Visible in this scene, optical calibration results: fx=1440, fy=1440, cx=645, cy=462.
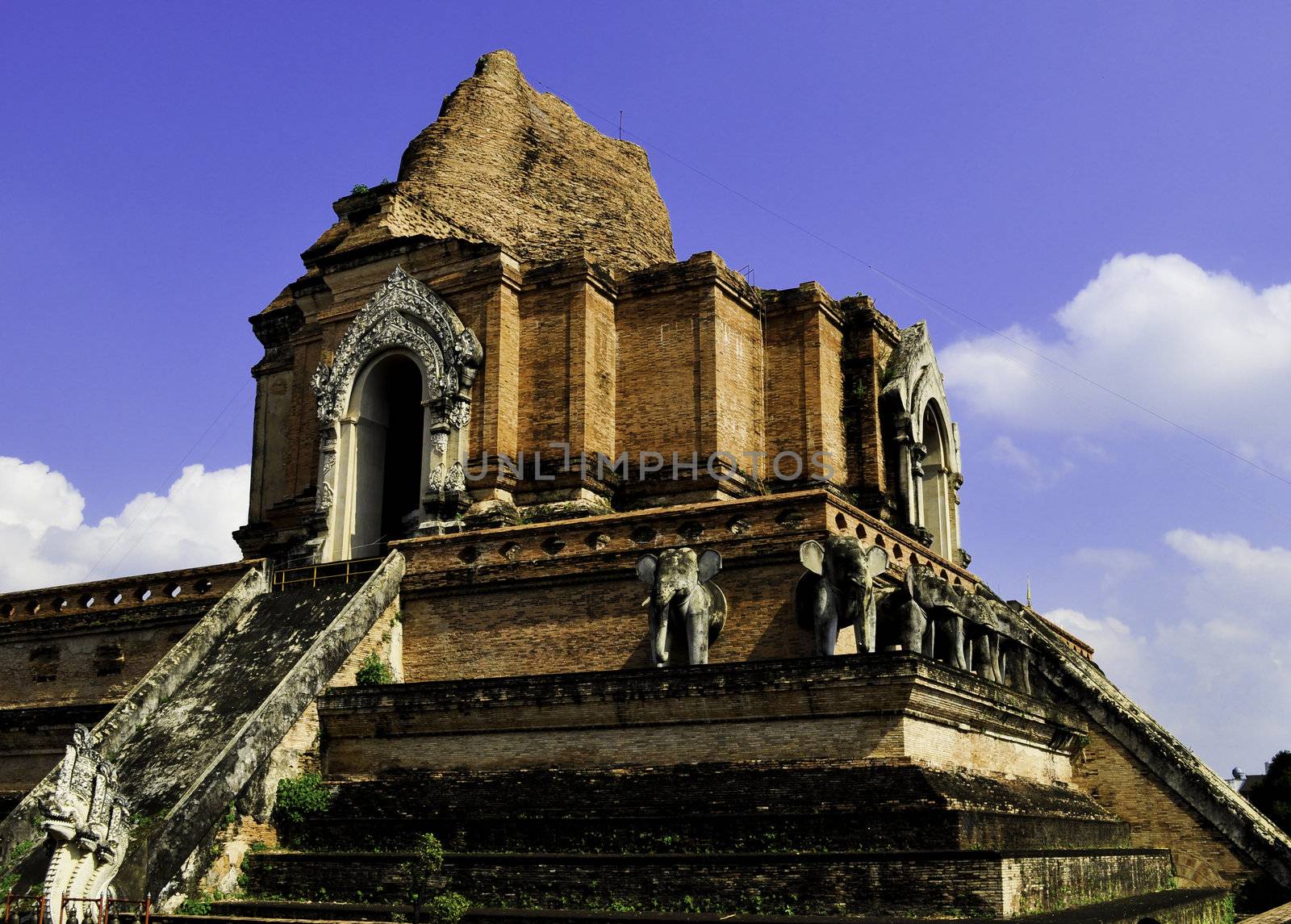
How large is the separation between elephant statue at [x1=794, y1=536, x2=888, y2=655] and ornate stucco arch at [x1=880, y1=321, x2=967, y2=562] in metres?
6.86

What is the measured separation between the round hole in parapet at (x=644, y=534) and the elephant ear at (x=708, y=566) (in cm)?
111

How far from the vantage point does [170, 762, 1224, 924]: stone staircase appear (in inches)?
447

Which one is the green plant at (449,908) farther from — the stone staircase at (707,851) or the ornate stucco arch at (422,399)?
the ornate stucco arch at (422,399)

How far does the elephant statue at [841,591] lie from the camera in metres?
14.4

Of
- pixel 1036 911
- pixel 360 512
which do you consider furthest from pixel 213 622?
pixel 1036 911

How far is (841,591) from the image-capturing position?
1447 centimetres

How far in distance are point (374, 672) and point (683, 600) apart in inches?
154

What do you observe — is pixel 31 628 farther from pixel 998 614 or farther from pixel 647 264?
pixel 998 614

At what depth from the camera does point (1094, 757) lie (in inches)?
679

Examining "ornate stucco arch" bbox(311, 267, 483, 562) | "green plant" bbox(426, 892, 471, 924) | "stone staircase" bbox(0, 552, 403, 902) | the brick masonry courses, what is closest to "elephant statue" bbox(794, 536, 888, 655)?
the brick masonry courses

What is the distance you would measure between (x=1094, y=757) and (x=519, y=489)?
807 cm

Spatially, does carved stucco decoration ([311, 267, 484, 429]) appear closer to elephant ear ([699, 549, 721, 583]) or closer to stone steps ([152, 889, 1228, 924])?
elephant ear ([699, 549, 721, 583])

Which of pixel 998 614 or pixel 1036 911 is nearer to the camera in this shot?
pixel 1036 911

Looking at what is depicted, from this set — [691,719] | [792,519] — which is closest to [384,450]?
[792,519]
